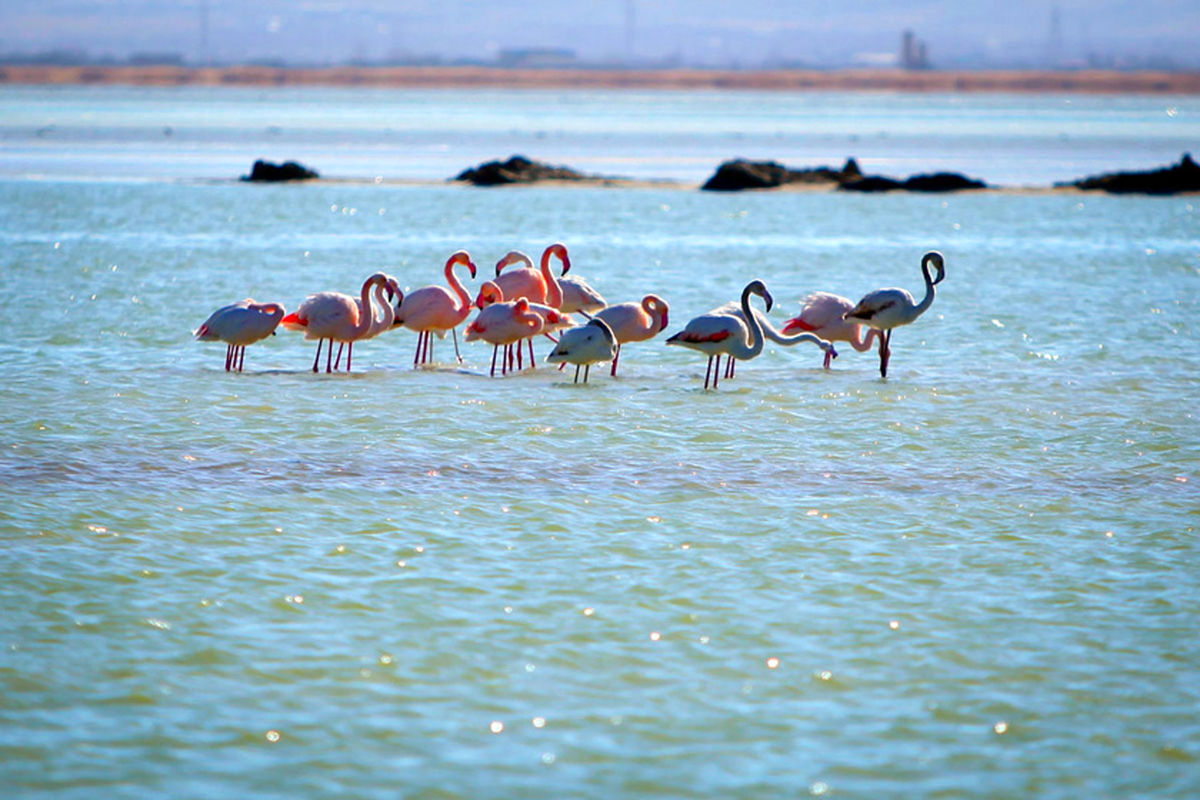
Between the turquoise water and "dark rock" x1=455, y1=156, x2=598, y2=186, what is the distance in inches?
917

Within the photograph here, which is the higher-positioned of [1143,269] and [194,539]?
[1143,269]

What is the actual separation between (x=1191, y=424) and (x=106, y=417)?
8597 millimetres

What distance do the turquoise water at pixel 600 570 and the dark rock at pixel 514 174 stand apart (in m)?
23.3

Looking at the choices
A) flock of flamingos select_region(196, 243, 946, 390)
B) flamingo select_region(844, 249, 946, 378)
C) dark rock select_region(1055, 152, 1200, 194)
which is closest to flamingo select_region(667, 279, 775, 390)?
flock of flamingos select_region(196, 243, 946, 390)

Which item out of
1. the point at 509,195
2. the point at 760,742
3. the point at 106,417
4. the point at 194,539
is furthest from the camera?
the point at 509,195

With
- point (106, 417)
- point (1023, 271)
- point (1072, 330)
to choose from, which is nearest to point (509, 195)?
point (1023, 271)

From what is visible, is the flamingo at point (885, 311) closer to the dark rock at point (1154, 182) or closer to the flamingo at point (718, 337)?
the flamingo at point (718, 337)

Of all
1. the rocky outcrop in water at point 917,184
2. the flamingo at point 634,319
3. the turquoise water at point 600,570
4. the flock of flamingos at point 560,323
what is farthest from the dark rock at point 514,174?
the flamingo at point 634,319

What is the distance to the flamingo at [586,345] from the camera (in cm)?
1249

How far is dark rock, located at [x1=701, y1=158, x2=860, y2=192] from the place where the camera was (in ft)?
122

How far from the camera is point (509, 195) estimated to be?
119 feet

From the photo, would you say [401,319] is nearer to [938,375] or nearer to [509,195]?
[938,375]

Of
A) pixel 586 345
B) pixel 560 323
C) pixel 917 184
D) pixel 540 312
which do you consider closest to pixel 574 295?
pixel 560 323

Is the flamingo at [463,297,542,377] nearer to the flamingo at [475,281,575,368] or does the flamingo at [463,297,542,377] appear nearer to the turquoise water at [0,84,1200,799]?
the flamingo at [475,281,575,368]
